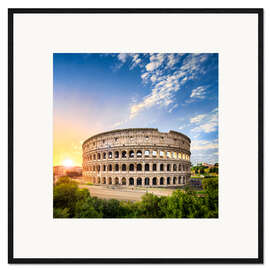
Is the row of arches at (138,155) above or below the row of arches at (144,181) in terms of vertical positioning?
above

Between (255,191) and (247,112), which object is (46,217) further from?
(247,112)

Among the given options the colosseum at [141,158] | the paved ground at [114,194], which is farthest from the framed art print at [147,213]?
the colosseum at [141,158]

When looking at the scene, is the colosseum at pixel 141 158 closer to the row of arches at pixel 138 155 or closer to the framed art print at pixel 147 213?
the row of arches at pixel 138 155

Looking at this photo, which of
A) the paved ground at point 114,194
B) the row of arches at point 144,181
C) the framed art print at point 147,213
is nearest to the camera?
the framed art print at point 147,213

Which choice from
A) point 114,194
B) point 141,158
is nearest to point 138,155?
point 141,158

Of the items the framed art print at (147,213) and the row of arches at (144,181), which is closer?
the framed art print at (147,213)

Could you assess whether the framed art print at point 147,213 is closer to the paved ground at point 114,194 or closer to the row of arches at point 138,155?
the paved ground at point 114,194

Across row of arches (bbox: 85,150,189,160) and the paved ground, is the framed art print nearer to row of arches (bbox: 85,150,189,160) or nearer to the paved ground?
the paved ground

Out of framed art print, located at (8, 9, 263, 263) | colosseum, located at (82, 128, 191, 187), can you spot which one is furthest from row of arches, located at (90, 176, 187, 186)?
framed art print, located at (8, 9, 263, 263)

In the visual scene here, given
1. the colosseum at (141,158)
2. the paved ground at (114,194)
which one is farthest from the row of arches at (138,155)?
the paved ground at (114,194)

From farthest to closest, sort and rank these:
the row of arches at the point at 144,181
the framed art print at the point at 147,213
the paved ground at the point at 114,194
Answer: the row of arches at the point at 144,181
the paved ground at the point at 114,194
the framed art print at the point at 147,213
